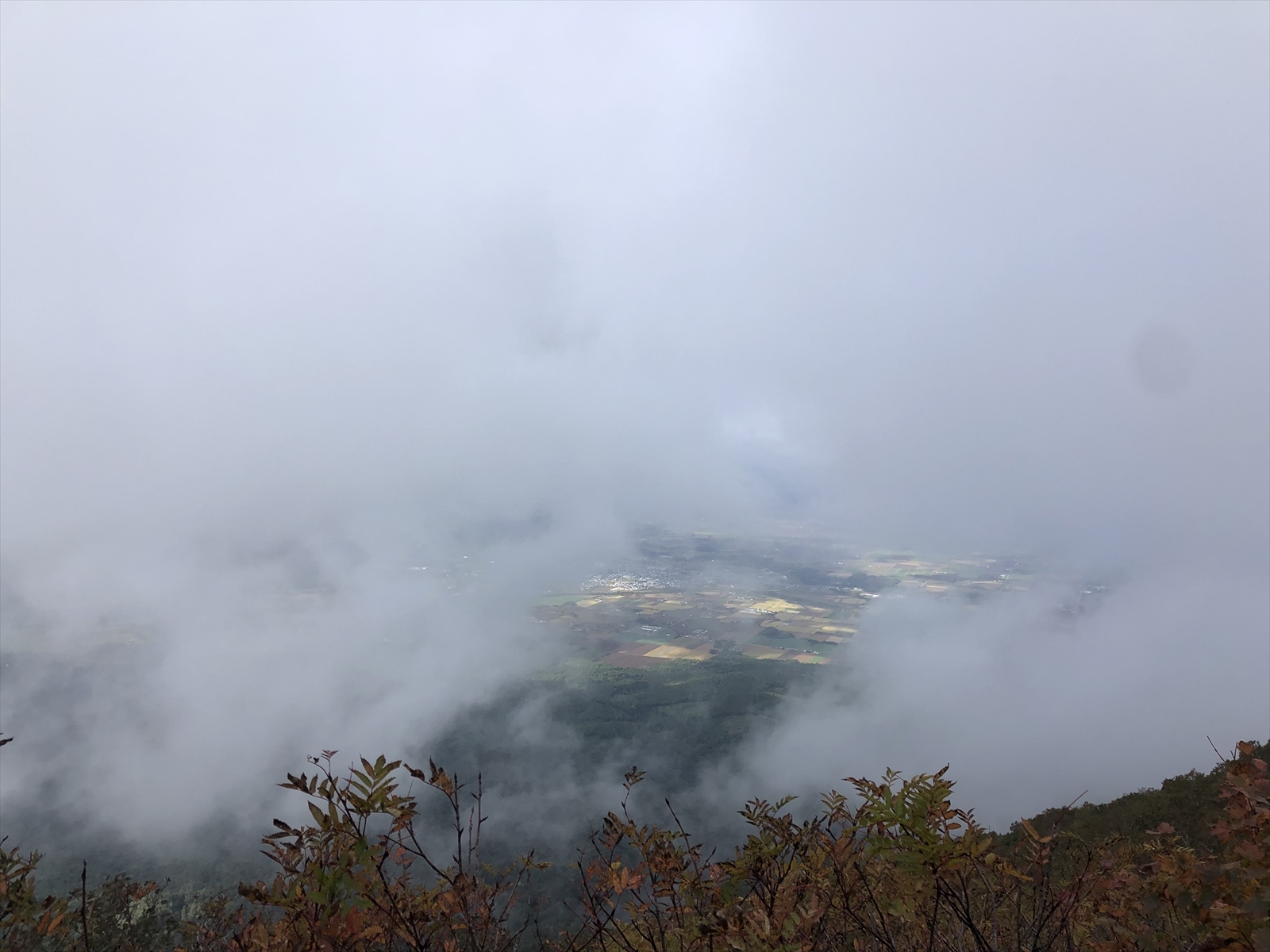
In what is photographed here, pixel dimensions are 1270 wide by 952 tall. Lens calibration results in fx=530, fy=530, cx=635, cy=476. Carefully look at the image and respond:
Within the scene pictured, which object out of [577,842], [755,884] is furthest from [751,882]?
[577,842]

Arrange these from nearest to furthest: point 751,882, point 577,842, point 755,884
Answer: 1. point 751,882
2. point 755,884
3. point 577,842

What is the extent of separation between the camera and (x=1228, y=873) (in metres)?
Result: 4.43

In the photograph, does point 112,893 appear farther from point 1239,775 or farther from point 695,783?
point 695,783

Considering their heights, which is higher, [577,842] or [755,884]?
[755,884]

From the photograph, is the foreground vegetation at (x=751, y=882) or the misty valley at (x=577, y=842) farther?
the misty valley at (x=577, y=842)

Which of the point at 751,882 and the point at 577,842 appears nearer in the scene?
the point at 751,882

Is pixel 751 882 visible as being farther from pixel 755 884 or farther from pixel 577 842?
pixel 577 842

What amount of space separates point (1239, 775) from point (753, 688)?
20953 centimetres

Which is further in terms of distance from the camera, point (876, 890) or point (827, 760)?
point (827, 760)

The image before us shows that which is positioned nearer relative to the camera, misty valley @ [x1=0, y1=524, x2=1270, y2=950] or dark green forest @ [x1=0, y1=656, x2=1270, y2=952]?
dark green forest @ [x1=0, y1=656, x2=1270, y2=952]

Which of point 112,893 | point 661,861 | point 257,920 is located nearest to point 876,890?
point 661,861

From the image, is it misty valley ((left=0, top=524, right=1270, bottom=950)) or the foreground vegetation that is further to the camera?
misty valley ((left=0, top=524, right=1270, bottom=950))

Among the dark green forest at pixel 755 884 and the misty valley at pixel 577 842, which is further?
the misty valley at pixel 577 842

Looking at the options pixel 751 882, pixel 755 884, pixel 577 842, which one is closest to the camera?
pixel 751 882
